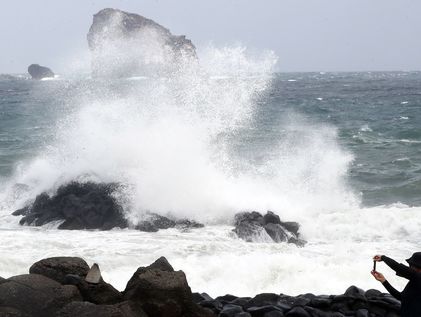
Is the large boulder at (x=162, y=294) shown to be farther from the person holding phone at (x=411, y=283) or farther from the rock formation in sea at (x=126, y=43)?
the rock formation in sea at (x=126, y=43)

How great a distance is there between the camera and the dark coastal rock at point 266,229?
38.1ft

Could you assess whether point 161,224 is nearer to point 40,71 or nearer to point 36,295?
point 36,295

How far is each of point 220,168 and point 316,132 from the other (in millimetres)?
15657

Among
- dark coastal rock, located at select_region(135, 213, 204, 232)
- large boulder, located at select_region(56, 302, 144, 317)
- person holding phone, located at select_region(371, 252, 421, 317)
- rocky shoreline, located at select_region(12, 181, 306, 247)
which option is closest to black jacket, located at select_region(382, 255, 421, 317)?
person holding phone, located at select_region(371, 252, 421, 317)

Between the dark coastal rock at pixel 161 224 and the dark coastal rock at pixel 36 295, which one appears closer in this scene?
the dark coastal rock at pixel 36 295

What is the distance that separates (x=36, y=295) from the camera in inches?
210

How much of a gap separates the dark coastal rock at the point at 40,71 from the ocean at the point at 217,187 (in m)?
118

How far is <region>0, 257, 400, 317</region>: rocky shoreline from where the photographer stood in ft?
17.1

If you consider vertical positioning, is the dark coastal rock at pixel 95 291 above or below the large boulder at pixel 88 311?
below

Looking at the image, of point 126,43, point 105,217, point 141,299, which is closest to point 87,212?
point 105,217

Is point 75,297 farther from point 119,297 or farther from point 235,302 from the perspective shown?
point 235,302

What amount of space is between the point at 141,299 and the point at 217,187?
9.48 metres

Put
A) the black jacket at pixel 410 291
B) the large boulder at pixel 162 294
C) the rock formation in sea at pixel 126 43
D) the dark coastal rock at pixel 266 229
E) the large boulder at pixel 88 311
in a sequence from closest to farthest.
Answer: the large boulder at pixel 88 311
the black jacket at pixel 410 291
the large boulder at pixel 162 294
the dark coastal rock at pixel 266 229
the rock formation in sea at pixel 126 43

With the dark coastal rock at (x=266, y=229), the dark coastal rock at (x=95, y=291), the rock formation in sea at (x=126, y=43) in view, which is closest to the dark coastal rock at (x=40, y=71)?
the rock formation in sea at (x=126, y=43)
